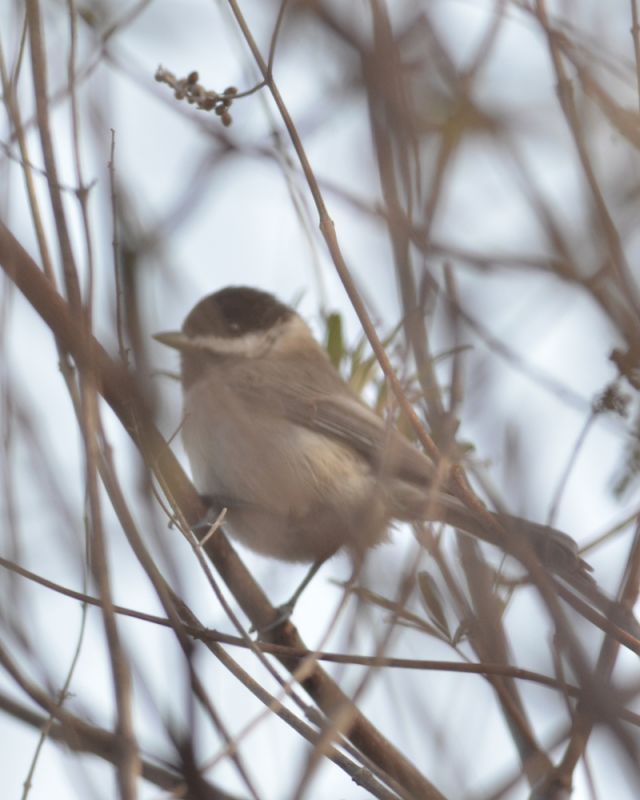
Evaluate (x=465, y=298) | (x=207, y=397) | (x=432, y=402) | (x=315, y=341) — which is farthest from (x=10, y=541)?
(x=315, y=341)

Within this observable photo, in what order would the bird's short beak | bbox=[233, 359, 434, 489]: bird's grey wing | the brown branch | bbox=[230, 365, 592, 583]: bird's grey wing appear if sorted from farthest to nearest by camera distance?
the bird's short beak → bbox=[233, 359, 434, 489]: bird's grey wing → bbox=[230, 365, 592, 583]: bird's grey wing → the brown branch

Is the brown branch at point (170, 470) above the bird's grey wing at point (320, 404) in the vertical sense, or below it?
below

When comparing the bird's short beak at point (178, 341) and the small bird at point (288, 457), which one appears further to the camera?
the bird's short beak at point (178, 341)

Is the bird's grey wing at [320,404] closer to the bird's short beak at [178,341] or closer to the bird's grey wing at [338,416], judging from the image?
the bird's grey wing at [338,416]

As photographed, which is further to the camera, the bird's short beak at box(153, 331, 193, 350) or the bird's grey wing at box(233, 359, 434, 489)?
A: the bird's short beak at box(153, 331, 193, 350)

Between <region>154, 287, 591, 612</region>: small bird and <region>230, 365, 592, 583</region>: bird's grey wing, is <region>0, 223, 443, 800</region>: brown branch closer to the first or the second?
<region>154, 287, 591, 612</region>: small bird

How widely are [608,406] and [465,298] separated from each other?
43 cm

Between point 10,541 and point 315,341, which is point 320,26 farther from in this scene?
point 315,341

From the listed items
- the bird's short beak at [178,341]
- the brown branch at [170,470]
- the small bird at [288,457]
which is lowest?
the brown branch at [170,470]

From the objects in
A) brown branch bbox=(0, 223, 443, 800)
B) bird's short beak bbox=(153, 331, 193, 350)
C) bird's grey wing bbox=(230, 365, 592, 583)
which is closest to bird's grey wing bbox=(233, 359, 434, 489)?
bird's grey wing bbox=(230, 365, 592, 583)

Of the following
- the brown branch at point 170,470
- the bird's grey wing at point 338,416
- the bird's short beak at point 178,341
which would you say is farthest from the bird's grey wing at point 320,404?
the brown branch at point 170,470

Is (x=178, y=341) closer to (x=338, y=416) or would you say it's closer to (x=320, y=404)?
(x=320, y=404)

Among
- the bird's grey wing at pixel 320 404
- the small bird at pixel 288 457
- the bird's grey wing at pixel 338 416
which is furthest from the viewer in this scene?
the bird's grey wing at pixel 320 404

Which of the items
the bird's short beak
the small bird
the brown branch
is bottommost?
the brown branch
